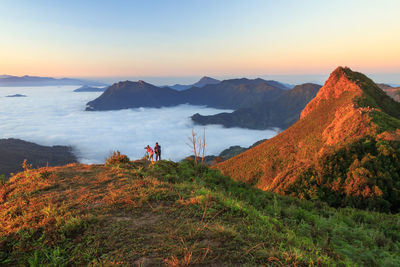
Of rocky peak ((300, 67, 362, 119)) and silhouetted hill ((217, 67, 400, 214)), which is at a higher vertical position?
rocky peak ((300, 67, 362, 119))

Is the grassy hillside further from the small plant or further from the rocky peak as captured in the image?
the rocky peak

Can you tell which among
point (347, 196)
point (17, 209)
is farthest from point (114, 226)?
point (347, 196)

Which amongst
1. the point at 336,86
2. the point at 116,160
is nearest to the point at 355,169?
the point at 116,160

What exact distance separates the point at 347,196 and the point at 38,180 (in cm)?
2312

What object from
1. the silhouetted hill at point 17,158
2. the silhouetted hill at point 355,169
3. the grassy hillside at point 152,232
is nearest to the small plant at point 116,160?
the grassy hillside at point 152,232

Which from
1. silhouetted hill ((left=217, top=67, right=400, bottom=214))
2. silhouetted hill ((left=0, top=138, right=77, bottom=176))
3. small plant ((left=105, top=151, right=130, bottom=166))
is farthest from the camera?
silhouetted hill ((left=0, top=138, right=77, bottom=176))

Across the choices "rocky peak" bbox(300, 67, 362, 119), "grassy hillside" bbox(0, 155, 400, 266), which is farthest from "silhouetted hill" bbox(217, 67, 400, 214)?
"rocky peak" bbox(300, 67, 362, 119)

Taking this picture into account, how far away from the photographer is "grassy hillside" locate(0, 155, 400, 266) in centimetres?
360

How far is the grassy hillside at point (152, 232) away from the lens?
3600mm

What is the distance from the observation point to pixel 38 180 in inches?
332

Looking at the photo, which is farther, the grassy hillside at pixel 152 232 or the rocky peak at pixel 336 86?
the rocky peak at pixel 336 86

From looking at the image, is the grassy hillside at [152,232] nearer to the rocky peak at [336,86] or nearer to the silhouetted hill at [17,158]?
the rocky peak at [336,86]

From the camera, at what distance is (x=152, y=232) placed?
443cm

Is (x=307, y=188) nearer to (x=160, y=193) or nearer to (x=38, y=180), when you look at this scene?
(x=160, y=193)
